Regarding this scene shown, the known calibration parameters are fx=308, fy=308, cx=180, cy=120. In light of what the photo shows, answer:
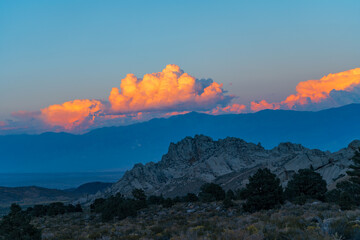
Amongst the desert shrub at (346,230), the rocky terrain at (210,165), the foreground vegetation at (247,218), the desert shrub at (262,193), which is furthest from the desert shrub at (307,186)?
the rocky terrain at (210,165)

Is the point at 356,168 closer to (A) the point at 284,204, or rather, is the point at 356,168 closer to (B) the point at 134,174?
(A) the point at 284,204

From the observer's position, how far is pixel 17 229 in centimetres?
1988

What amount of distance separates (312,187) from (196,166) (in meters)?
91.4

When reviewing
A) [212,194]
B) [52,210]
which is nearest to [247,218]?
[212,194]

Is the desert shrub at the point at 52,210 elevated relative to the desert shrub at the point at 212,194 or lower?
lower

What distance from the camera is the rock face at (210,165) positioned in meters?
91.0

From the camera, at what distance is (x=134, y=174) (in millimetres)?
133625

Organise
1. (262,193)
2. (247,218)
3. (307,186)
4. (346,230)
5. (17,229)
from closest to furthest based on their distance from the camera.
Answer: (346,230)
(17,229)
(247,218)
(262,193)
(307,186)

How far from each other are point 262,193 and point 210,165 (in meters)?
96.4

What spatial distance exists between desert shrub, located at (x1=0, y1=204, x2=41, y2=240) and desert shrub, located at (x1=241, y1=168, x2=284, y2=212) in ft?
56.9

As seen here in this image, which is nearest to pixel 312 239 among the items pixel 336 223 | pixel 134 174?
pixel 336 223

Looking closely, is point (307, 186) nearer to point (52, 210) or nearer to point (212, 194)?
point (212, 194)

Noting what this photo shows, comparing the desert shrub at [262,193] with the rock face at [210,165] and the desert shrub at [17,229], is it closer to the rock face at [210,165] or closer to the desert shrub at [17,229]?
the desert shrub at [17,229]

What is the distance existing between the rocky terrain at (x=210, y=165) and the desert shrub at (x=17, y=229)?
218 feet
